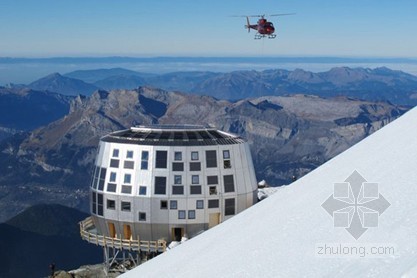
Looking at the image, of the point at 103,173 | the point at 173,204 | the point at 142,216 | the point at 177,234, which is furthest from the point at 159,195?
the point at 103,173

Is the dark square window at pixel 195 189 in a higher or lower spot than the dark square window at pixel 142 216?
higher

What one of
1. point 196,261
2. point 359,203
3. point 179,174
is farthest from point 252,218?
point 179,174

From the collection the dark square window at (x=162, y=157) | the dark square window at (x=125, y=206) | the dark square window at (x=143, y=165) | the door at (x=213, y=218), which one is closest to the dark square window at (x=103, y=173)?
the dark square window at (x=125, y=206)

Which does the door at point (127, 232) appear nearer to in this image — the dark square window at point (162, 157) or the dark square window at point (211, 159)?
the dark square window at point (162, 157)

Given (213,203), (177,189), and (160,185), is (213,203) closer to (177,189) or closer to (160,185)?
(177,189)

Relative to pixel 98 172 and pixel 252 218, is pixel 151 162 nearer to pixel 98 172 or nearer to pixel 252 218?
pixel 98 172

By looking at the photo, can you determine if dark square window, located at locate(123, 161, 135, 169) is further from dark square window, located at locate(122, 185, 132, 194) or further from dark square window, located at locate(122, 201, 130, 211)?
dark square window, located at locate(122, 201, 130, 211)
